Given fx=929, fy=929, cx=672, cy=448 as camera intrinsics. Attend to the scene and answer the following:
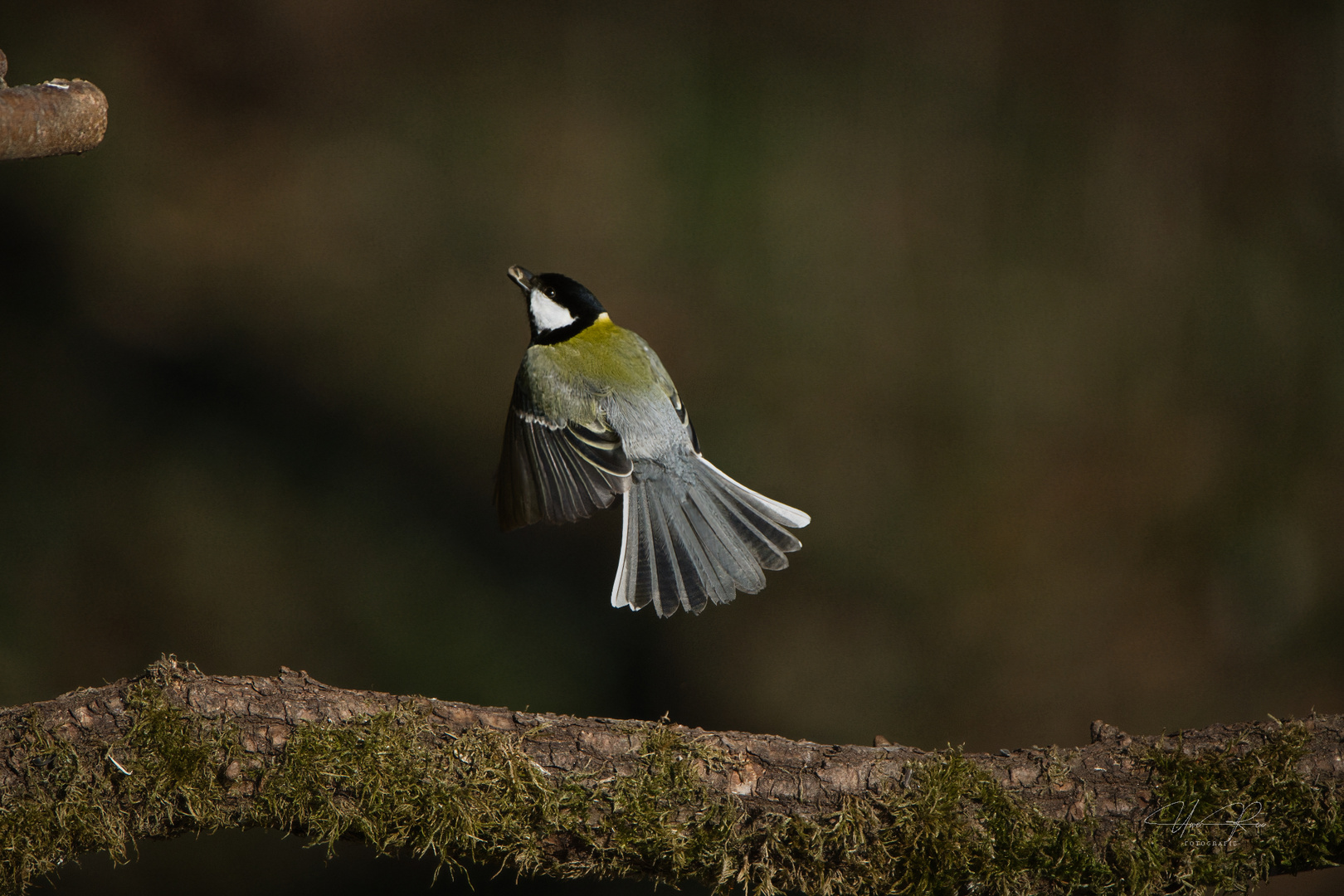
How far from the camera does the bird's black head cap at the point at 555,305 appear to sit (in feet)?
6.88

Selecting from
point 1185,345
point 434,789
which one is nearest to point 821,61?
point 1185,345

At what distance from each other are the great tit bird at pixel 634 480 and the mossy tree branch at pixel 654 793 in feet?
1.76

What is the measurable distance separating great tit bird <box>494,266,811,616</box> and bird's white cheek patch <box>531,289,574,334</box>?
0.07 ft

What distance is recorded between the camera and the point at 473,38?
9.43 ft

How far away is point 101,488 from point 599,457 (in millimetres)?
1751

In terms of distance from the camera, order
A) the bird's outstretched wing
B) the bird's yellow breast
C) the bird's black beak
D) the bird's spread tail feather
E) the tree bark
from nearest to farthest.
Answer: the tree bark → the bird's spread tail feather → the bird's outstretched wing → the bird's yellow breast → the bird's black beak

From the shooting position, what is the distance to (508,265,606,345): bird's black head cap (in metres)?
2.10

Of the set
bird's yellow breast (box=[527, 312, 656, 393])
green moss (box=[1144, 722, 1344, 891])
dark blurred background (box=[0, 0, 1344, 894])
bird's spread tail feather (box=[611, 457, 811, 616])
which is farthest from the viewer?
dark blurred background (box=[0, 0, 1344, 894])

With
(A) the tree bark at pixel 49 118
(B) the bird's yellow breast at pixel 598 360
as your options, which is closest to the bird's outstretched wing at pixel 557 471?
(B) the bird's yellow breast at pixel 598 360

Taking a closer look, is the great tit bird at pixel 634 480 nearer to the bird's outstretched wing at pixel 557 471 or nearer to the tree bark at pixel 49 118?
the bird's outstretched wing at pixel 557 471

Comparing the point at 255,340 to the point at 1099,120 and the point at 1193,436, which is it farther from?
the point at 1193,436

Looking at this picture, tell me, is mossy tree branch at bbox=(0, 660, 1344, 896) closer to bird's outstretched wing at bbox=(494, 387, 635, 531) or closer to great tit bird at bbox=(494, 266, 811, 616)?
great tit bird at bbox=(494, 266, 811, 616)

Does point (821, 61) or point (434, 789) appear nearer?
point (434, 789)

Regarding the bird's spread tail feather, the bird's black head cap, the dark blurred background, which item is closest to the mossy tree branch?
the bird's spread tail feather
